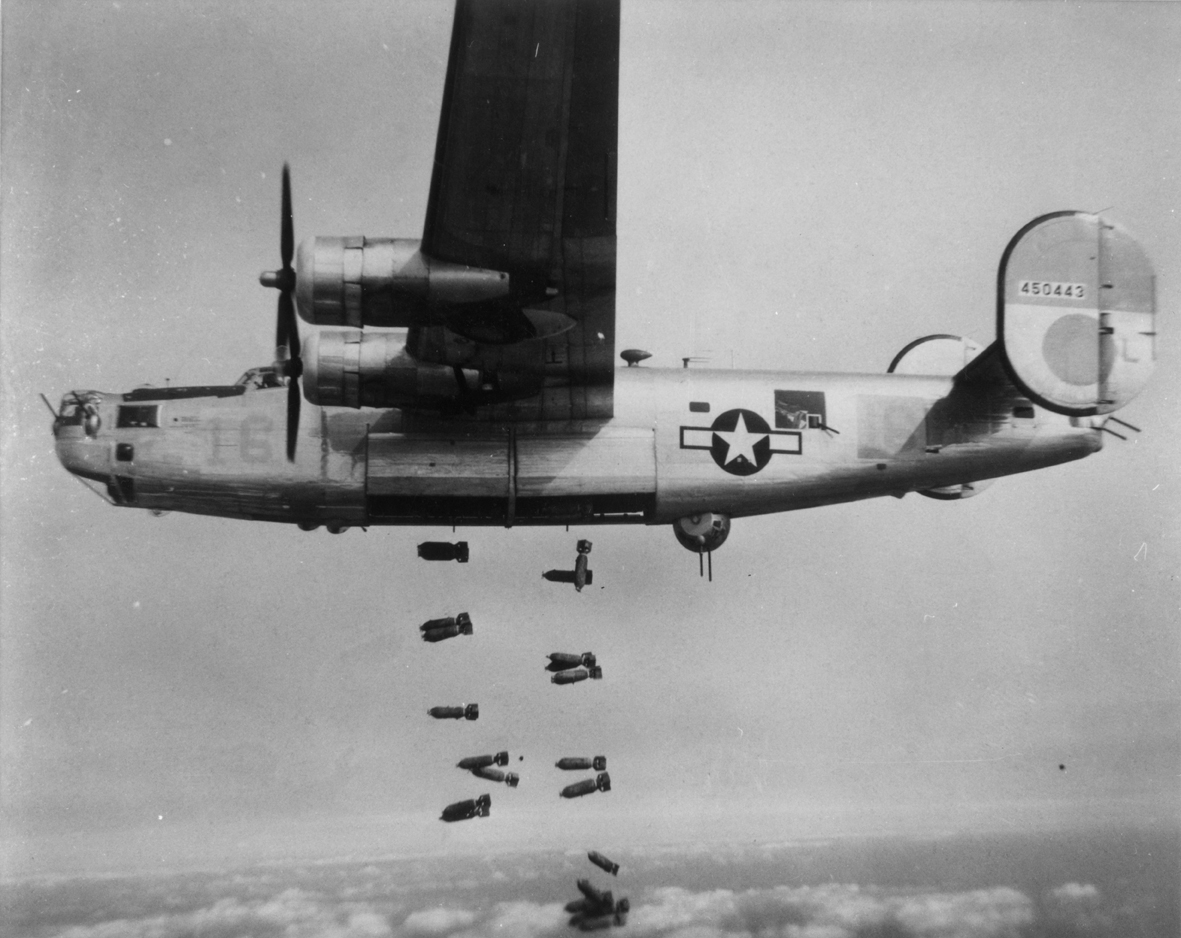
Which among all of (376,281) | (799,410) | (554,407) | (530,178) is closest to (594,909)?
(554,407)

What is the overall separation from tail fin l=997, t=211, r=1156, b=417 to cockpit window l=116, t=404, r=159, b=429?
8.36 meters

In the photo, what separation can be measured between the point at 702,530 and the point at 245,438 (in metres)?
4.66

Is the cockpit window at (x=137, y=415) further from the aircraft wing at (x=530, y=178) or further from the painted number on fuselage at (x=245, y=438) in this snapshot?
the aircraft wing at (x=530, y=178)

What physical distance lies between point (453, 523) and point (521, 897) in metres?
7.77

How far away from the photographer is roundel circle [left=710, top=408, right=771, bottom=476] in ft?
31.0

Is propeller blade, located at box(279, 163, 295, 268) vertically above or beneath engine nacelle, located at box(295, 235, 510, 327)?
above

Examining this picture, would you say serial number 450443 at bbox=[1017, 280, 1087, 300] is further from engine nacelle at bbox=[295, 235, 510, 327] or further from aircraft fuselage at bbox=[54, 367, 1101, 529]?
engine nacelle at bbox=[295, 235, 510, 327]

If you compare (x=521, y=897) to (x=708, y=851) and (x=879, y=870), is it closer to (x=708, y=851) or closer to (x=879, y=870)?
(x=708, y=851)

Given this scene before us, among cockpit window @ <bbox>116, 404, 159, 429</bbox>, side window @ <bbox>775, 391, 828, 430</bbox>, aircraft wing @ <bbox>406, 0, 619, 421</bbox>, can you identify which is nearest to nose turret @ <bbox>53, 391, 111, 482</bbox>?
cockpit window @ <bbox>116, 404, 159, 429</bbox>

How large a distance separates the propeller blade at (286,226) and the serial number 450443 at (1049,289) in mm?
6843

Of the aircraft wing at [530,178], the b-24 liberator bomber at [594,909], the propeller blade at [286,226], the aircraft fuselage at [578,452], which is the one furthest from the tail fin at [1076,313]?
the b-24 liberator bomber at [594,909]

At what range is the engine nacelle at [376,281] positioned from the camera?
290 inches

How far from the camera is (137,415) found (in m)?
9.23

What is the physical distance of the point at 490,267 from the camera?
7539 millimetres
